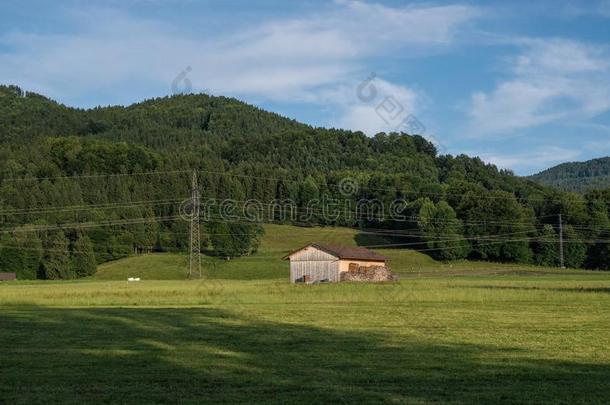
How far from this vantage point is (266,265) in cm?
9519

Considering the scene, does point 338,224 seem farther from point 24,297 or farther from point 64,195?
point 24,297

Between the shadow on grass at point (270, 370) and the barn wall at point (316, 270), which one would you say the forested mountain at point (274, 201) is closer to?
the barn wall at point (316, 270)

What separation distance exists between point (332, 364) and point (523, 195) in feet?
435

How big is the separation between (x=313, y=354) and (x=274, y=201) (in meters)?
128

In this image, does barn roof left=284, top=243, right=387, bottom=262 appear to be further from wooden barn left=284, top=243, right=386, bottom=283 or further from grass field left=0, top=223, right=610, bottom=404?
grass field left=0, top=223, right=610, bottom=404

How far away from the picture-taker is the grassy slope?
3558 inches

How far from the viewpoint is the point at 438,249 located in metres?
112

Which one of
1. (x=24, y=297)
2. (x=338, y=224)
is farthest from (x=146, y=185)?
(x=24, y=297)

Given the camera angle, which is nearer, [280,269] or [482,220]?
[280,269]

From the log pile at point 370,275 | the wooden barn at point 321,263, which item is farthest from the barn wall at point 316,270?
the log pile at point 370,275

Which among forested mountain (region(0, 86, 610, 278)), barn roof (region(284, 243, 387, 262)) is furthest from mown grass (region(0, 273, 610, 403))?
forested mountain (region(0, 86, 610, 278))

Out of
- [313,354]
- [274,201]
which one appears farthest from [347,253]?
[274,201]

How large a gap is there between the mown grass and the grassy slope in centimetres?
5627

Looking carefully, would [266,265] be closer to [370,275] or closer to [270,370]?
[370,275]
